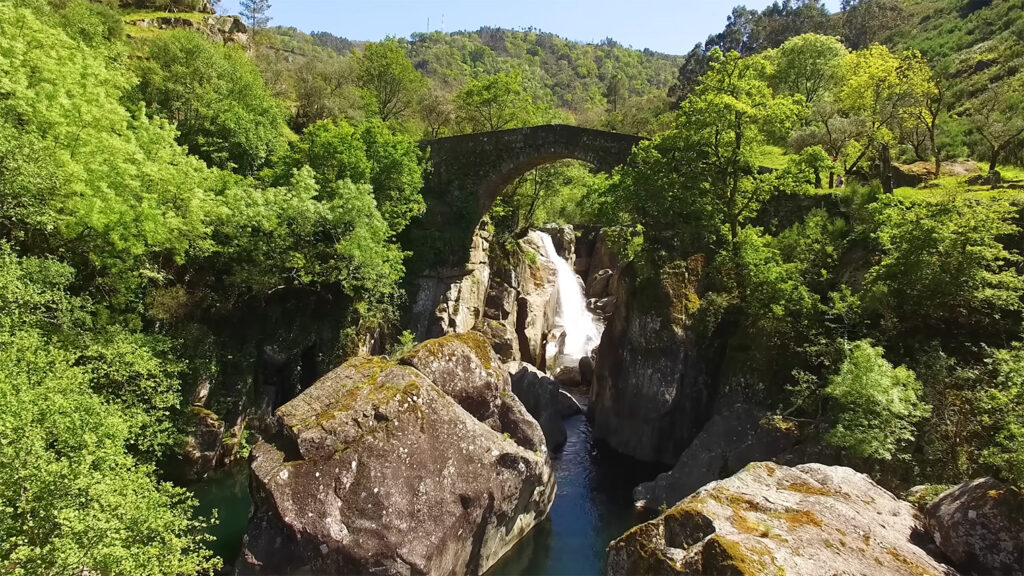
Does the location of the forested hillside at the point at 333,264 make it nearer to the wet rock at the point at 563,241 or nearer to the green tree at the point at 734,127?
the green tree at the point at 734,127

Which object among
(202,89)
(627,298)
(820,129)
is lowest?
(627,298)

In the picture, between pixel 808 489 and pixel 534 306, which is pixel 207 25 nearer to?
pixel 534 306

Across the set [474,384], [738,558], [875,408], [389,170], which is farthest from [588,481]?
[389,170]

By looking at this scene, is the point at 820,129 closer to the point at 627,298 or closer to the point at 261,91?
the point at 627,298

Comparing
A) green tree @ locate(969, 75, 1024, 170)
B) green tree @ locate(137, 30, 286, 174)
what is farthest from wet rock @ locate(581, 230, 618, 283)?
green tree @ locate(137, 30, 286, 174)

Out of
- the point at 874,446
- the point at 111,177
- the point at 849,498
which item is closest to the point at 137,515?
the point at 111,177
